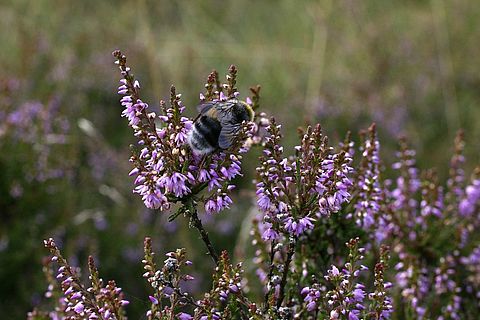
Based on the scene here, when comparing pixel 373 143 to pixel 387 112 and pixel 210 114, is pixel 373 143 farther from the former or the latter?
pixel 387 112

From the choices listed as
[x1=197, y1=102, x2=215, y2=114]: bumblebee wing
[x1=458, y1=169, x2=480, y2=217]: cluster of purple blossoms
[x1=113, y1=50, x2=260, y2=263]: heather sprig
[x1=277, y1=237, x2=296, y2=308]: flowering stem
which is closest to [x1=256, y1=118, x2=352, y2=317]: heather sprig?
[x1=277, y1=237, x2=296, y2=308]: flowering stem

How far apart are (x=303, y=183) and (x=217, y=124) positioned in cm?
40

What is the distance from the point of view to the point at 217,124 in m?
2.42

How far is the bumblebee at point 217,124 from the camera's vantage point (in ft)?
7.58

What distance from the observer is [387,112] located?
28.8 feet

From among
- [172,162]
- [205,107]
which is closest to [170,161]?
[172,162]

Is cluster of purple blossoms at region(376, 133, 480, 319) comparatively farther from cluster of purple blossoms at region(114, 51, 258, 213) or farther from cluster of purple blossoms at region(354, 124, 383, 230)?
cluster of purple blossoms at region(114, 51, 258, 213)

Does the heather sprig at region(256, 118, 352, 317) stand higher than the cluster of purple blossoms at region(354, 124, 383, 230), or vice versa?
the cluster of purple blossoms at region(354, 124, 383, 230)

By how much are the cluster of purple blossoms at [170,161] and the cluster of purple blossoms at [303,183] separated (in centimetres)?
14

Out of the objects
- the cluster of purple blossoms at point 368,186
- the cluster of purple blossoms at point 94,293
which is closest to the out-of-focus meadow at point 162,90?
the cluster of purple blossoms at point 368,186

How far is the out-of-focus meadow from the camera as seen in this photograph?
5.77 metres

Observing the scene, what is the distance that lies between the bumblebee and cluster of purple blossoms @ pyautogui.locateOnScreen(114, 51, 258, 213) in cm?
4

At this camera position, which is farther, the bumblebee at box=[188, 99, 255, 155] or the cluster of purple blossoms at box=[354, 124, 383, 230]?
the cluster of purple blossoms at box=[354, 124, 383, 230]

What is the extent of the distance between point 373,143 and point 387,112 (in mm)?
5992
